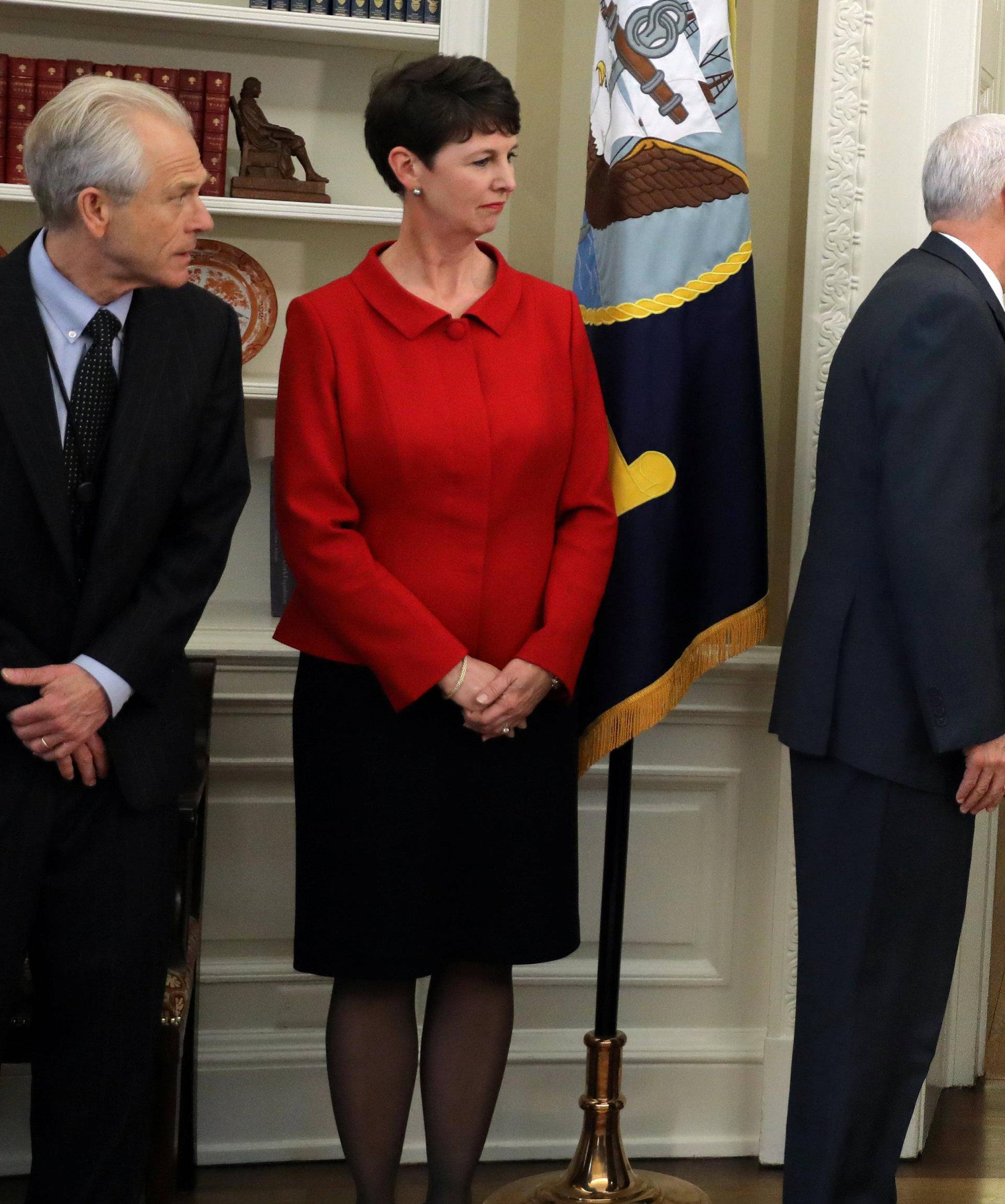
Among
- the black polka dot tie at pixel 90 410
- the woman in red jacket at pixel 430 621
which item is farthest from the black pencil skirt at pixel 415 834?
the black polka dot tie at pixel 90 410

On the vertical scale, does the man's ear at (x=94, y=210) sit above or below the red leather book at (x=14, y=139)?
below

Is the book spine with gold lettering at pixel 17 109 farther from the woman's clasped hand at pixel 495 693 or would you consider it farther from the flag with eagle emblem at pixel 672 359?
the woman's clasped hand at pixel 495 693

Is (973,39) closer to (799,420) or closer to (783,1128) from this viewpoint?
(799,420)

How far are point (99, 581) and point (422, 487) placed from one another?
1.57ft

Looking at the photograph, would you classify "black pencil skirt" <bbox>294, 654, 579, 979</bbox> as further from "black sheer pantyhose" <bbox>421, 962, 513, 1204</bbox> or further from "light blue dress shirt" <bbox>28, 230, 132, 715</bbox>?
"light blue dress shirt" <bbox>28, 230, 132, 715</bbox>

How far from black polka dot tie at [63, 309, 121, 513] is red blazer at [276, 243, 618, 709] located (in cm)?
30

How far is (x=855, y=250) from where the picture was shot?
102 inches

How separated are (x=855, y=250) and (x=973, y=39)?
1.39ft

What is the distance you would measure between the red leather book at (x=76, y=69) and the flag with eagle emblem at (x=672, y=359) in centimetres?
98

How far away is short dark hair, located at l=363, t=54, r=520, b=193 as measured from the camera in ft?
6.42

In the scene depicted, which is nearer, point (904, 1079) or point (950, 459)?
point (950, 459)

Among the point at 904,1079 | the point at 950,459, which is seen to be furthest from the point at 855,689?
the point at 904,1079

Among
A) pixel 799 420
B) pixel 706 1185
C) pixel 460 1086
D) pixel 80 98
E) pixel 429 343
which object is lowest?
pixel 706 1185

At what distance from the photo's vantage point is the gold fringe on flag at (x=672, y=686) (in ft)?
7.54
